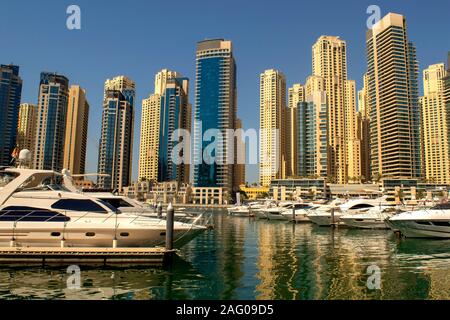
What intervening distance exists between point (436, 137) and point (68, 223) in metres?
188

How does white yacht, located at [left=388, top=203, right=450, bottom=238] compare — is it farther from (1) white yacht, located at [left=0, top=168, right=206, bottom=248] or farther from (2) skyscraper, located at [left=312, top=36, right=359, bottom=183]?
(2) skyscraper, located at [left=312, top=36, right=359, bottom=183]

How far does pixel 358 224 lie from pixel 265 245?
58.0 feet

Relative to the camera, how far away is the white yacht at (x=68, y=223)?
1708 centimetres

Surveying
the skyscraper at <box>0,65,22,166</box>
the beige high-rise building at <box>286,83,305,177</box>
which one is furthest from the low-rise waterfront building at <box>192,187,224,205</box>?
the skyscraper at <box>0,65,22,166</box>

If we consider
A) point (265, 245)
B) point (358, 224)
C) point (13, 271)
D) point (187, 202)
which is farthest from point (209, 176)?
point (13, 271)

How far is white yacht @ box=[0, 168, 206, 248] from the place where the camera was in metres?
17.1

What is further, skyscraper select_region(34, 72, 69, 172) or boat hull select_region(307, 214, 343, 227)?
skyscraper select_region(34, 72, 69, 172)

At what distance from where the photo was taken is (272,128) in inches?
7485

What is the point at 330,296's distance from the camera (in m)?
12.4

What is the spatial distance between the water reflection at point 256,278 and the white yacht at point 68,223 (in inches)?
64.3

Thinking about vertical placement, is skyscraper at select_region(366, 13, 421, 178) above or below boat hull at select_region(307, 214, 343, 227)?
above

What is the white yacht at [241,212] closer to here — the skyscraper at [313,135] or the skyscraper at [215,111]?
the skyscraper at [313,135]

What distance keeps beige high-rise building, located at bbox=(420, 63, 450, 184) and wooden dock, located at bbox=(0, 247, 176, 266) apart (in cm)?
17441

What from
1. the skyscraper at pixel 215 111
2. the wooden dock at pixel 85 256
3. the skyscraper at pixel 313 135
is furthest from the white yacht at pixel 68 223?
the skyscraper at pixel 215 111
